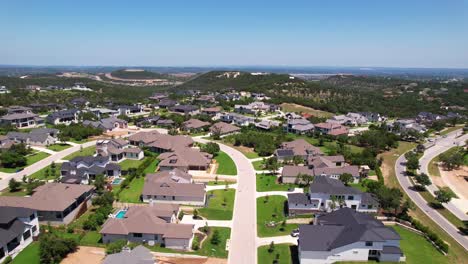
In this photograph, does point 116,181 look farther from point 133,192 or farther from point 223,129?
point 223,129

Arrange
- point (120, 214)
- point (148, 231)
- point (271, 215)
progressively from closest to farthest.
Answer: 1. point (148, 231)
2. point (120, 214)
3. point (271, 215)

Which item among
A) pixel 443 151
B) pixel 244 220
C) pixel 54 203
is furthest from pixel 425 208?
pixel 54 203

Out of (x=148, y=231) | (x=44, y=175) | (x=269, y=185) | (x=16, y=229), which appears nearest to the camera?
(x=16, y=229)

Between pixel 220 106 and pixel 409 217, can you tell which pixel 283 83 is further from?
pixel 409 217

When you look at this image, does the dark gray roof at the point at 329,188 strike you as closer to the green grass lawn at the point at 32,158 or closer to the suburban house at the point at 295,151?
the suburban house at the point at 295,151

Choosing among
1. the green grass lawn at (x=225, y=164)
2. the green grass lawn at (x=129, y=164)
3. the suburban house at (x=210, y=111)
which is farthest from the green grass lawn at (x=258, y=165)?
the suburban house at (x=210, y=111)

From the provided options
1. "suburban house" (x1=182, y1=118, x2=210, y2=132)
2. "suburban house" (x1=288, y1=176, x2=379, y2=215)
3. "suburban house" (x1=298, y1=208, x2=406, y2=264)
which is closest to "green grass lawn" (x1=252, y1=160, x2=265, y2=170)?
"suburban house" (x1=288, y1=176, x2=379, y2=215)
